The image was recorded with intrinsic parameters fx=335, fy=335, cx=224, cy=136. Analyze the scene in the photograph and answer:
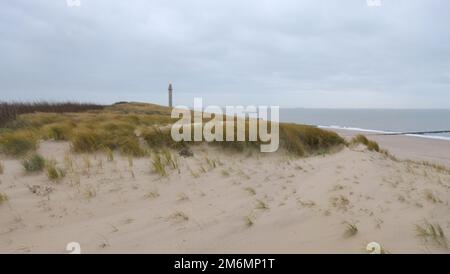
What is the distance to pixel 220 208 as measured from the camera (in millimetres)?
4191

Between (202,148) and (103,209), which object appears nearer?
(103,209)

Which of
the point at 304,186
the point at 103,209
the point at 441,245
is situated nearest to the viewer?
the point at 441,245

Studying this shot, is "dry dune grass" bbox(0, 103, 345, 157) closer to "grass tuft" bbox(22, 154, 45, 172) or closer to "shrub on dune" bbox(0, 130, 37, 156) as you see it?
"shrub on dune" bbox(0, 130, 37, 156)

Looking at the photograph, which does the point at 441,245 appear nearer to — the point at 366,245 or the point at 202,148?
the point at 366,245

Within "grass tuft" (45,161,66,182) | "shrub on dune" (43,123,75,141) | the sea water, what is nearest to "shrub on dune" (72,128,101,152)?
"shrub on dune" (43,123,75,141)

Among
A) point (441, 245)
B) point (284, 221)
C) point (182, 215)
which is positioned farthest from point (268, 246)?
point (441, 245)

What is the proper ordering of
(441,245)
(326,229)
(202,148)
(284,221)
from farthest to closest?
(202,148), (284,221), (326,229), (441,245)

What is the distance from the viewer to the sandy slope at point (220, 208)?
3.28 meters

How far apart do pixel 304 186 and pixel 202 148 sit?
2961 mm

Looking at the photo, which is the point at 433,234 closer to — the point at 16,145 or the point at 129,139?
the point at 129,139

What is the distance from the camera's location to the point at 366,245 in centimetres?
305

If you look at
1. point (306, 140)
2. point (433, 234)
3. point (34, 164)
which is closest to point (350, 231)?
point (433, 234)
